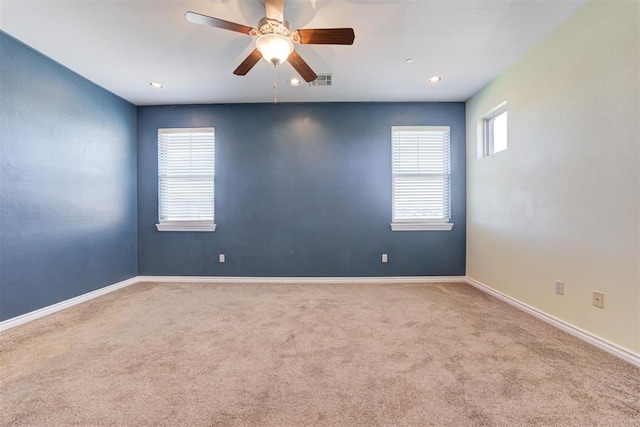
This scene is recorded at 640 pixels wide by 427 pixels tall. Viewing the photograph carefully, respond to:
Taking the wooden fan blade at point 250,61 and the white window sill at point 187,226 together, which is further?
the white window sill at point 187,226

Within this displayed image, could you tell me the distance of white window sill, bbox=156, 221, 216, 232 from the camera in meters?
3.83

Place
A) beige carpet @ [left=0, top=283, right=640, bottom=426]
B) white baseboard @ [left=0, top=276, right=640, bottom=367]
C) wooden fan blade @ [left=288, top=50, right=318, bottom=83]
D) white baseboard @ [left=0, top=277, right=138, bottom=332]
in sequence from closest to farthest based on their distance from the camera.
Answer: beige carpet @ [left=0, top=283, right=640, bottom=426] < white baseboard @ [left=0, top=276, right=640, bottom=367] < wooden fan blade @ [left=288, top=50, right=318, bottom=83] < white baseboard @ [left=0, top=277, right=138, bottom=332]

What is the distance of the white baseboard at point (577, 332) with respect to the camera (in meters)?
1.75

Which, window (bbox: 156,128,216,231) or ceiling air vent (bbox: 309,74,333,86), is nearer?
ceiling air vent (bbox: 309,74,333,86)

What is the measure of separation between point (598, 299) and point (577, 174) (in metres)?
1.00

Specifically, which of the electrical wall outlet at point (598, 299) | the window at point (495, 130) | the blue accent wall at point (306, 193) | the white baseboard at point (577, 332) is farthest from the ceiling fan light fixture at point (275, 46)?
the white baseboard at point (577, 332)

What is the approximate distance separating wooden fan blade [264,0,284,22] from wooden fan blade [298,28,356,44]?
194 mm

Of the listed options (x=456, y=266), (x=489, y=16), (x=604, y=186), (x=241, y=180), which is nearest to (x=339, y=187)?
(x=241, y=180)

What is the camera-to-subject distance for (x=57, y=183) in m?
2.78

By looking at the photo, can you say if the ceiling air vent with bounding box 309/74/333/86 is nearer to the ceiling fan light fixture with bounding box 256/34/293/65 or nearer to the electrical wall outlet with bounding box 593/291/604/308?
the ceiling fan light fixture with bounding box 256/34/293/65

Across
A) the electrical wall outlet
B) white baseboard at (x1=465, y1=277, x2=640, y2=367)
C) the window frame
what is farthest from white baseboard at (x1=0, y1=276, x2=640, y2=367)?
the window frame

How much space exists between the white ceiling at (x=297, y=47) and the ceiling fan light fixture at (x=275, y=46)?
34 centimetres

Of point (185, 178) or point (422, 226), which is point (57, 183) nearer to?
point (185, 178)

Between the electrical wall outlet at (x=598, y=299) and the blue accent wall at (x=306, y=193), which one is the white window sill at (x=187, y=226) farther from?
the electrical wall outlet at (x=598, y=299)
